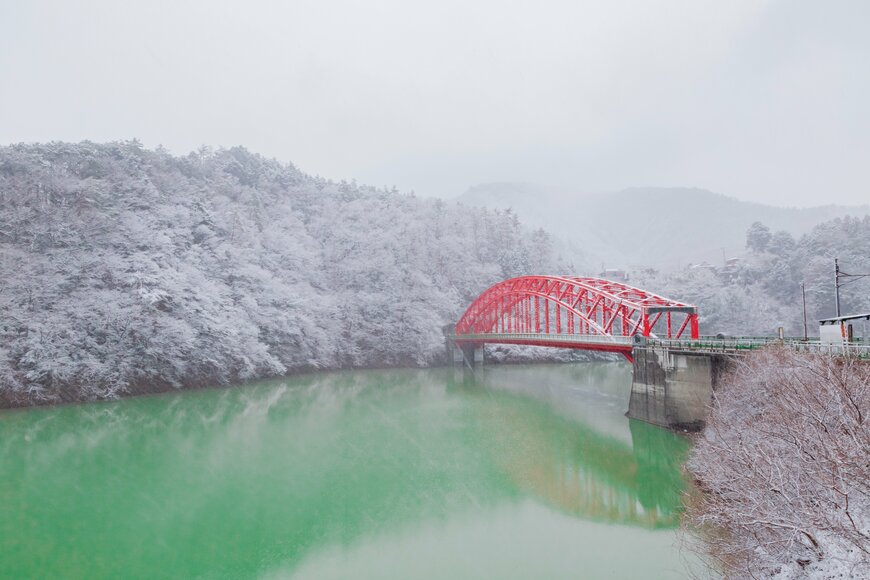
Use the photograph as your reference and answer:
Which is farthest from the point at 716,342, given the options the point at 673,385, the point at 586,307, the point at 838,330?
the point at 586,307

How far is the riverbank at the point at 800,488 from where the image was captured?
4922 millimetres

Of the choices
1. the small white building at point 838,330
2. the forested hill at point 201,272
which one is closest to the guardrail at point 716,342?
the small white building at point 838,330

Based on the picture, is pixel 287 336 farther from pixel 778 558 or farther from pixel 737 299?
pixel 737 299

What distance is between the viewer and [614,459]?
1434 centimetres

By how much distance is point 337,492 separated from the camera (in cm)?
1202

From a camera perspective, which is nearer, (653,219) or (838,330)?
(838,330)

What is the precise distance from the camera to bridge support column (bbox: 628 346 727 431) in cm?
1477

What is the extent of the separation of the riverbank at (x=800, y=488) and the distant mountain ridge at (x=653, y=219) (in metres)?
96.0

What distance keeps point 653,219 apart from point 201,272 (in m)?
167

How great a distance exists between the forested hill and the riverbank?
24.1 metres

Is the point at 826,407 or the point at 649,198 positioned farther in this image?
the point at 649,198

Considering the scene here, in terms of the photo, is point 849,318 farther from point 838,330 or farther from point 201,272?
point 201,272

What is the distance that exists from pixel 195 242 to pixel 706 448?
29374 millimetres

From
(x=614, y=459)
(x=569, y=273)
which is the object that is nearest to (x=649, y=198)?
(x=569, y=273)
